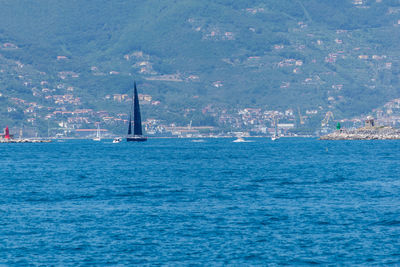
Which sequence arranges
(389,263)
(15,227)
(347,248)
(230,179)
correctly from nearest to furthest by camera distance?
(389,263) < (347,248) < (15,227) < (230,179)

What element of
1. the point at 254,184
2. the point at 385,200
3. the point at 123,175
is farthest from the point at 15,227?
the point at 123,175

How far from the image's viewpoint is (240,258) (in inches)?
1743

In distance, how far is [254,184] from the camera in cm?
8425

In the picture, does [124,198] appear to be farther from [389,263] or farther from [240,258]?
[389,263]

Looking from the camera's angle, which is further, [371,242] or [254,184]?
[254,184]

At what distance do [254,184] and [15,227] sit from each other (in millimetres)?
35535

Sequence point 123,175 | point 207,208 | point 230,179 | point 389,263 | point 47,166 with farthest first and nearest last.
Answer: point 47,166, point 123,175, point 230,179, point 207,208, point 389,263

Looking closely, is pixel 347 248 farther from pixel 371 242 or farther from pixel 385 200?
pixel 385 200

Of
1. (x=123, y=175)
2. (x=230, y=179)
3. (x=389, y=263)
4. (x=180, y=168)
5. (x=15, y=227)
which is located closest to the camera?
(x=389, y=263)

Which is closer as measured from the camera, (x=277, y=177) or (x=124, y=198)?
(x=124, y=198)

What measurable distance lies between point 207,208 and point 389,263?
21.5 meters

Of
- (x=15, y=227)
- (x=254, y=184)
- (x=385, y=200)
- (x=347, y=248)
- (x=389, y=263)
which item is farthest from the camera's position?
(x=254, y=184)

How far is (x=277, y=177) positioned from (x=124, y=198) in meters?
28.7

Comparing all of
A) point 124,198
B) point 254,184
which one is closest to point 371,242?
point 124,198
